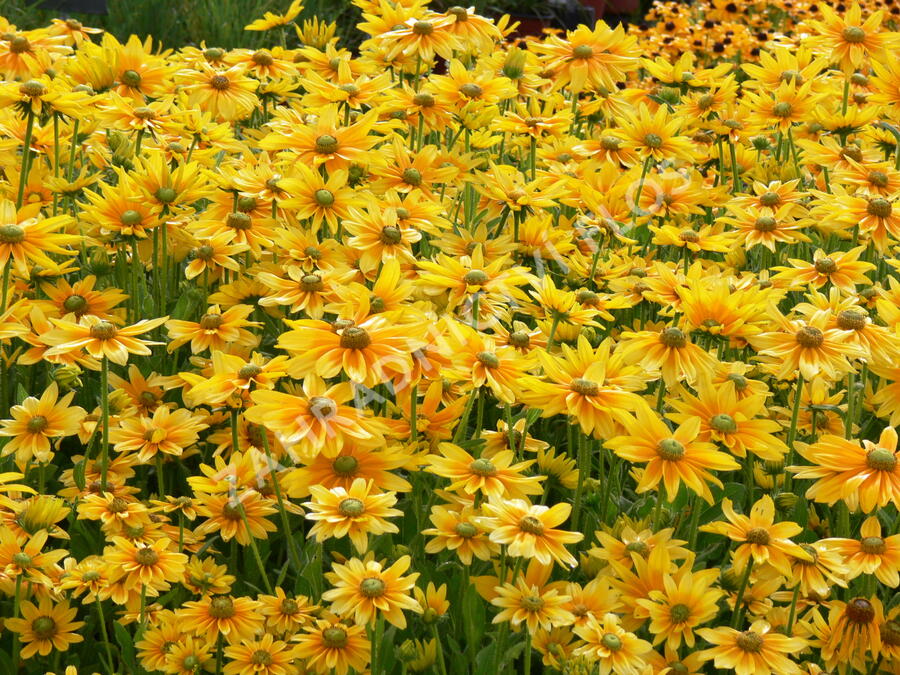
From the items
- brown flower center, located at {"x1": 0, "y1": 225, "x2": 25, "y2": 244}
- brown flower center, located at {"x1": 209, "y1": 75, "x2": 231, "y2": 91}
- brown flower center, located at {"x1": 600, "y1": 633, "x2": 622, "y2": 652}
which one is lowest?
brown flower center, located at {"x1": 600, "y1": 633, "x2": 622, "y2": 652}

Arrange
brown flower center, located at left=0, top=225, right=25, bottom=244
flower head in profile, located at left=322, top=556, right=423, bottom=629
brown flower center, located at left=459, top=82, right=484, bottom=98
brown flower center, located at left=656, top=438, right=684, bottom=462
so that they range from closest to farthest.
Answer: flower head in profile, located at left=322, top=556, right=423, bottom=629 → brown flower center, located at left=656, top=438, right=684, bottom=462 → brown flower center, located at left=0, top=225, right=25, bottom=244 → brown flower center, located at left=459, top=82, right=484, bottom=98

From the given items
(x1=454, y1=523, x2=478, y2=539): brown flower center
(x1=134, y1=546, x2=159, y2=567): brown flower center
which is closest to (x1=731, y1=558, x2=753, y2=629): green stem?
(x1=454, y1=523, x2=478, y2=539): brown flower center

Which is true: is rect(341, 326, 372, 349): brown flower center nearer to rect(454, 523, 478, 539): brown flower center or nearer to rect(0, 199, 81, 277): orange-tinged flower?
rect(454, 523, 478, 539): brown flower center

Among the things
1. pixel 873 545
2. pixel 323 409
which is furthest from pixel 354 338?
pixel 873 545

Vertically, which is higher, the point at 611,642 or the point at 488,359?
the point at 488,359

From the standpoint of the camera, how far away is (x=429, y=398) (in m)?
1.60

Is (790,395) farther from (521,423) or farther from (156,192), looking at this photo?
(156,192)

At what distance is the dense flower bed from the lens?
1.36 m

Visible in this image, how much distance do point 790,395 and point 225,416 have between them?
91cm

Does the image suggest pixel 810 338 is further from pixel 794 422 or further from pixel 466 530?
pixel 466 530

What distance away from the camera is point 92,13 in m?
6.09

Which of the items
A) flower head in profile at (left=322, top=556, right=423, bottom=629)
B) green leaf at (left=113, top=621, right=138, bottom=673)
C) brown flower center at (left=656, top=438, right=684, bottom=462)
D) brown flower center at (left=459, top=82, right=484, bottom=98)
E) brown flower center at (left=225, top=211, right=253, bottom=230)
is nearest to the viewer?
flower head in profile at (left=322, top=556, right=423, bottom=629)

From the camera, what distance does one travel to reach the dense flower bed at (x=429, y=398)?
4.48ft

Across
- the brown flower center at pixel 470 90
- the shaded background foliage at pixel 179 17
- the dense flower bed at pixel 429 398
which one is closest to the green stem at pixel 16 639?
the dense flower bed at pixel 429 398
